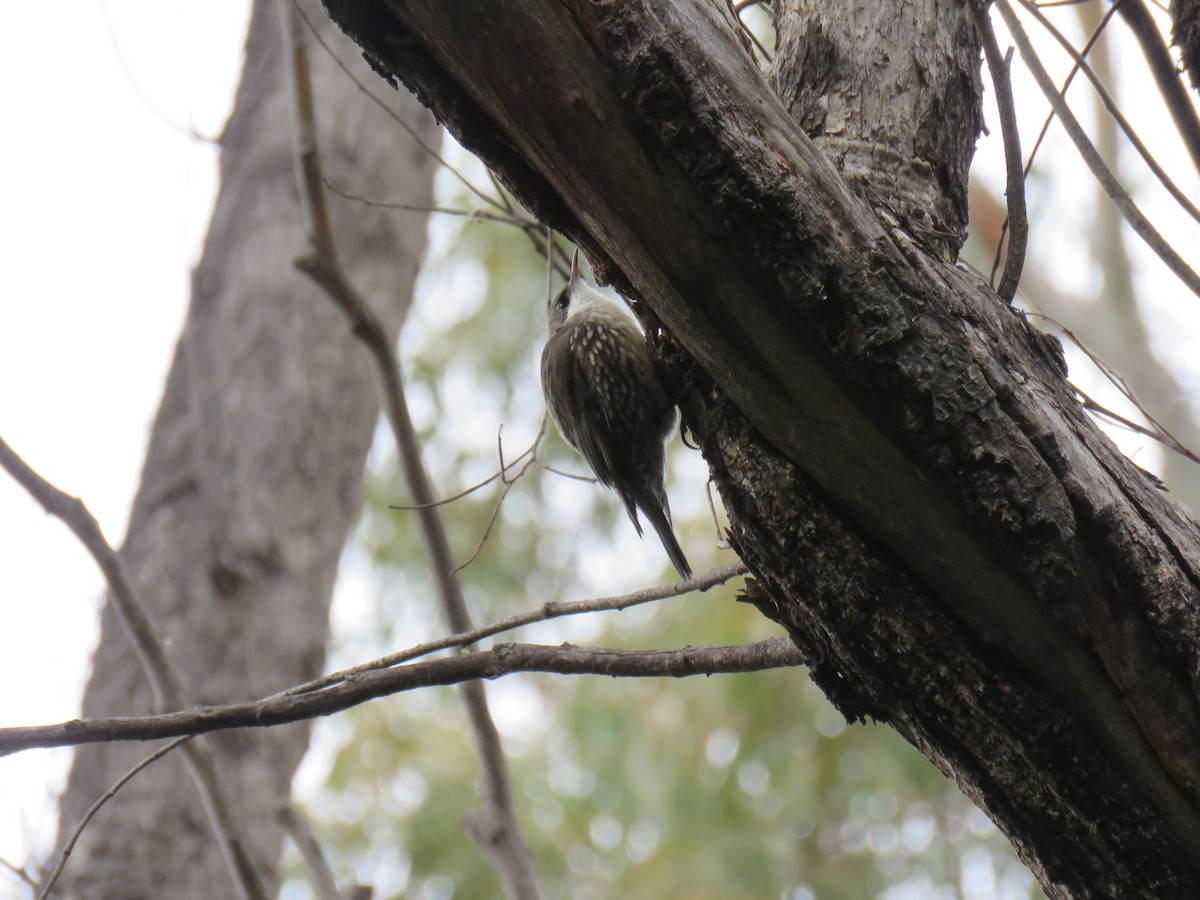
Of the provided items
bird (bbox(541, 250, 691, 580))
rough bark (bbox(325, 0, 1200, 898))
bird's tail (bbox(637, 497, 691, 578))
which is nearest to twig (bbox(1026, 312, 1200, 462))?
rough bark (bbox(325, 0, 1200, 898))

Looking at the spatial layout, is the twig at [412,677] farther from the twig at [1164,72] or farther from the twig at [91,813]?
the twig at [1164,72]

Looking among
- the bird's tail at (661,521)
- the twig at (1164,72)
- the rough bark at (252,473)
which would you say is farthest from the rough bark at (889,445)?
the rough bark at (252,473)

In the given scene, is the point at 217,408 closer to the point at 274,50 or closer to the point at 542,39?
the point at 274,50

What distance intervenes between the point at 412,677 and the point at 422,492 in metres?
0.92

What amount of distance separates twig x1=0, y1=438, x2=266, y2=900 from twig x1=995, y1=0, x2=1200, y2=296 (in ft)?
7.01

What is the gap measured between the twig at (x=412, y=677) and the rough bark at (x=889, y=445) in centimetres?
31

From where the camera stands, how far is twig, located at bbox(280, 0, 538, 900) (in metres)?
2.60

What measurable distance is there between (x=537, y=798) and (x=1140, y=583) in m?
7.04

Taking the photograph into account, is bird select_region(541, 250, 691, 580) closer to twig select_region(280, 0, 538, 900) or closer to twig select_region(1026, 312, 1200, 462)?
twig select_region(280, 0, 538, 900)

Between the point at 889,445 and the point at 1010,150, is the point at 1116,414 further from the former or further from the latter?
the point at 889,445

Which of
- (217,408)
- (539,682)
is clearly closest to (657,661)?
(217,408)

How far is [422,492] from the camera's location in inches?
105

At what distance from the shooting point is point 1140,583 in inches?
56.7

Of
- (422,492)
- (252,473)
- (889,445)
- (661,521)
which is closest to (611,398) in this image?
(661,521)
